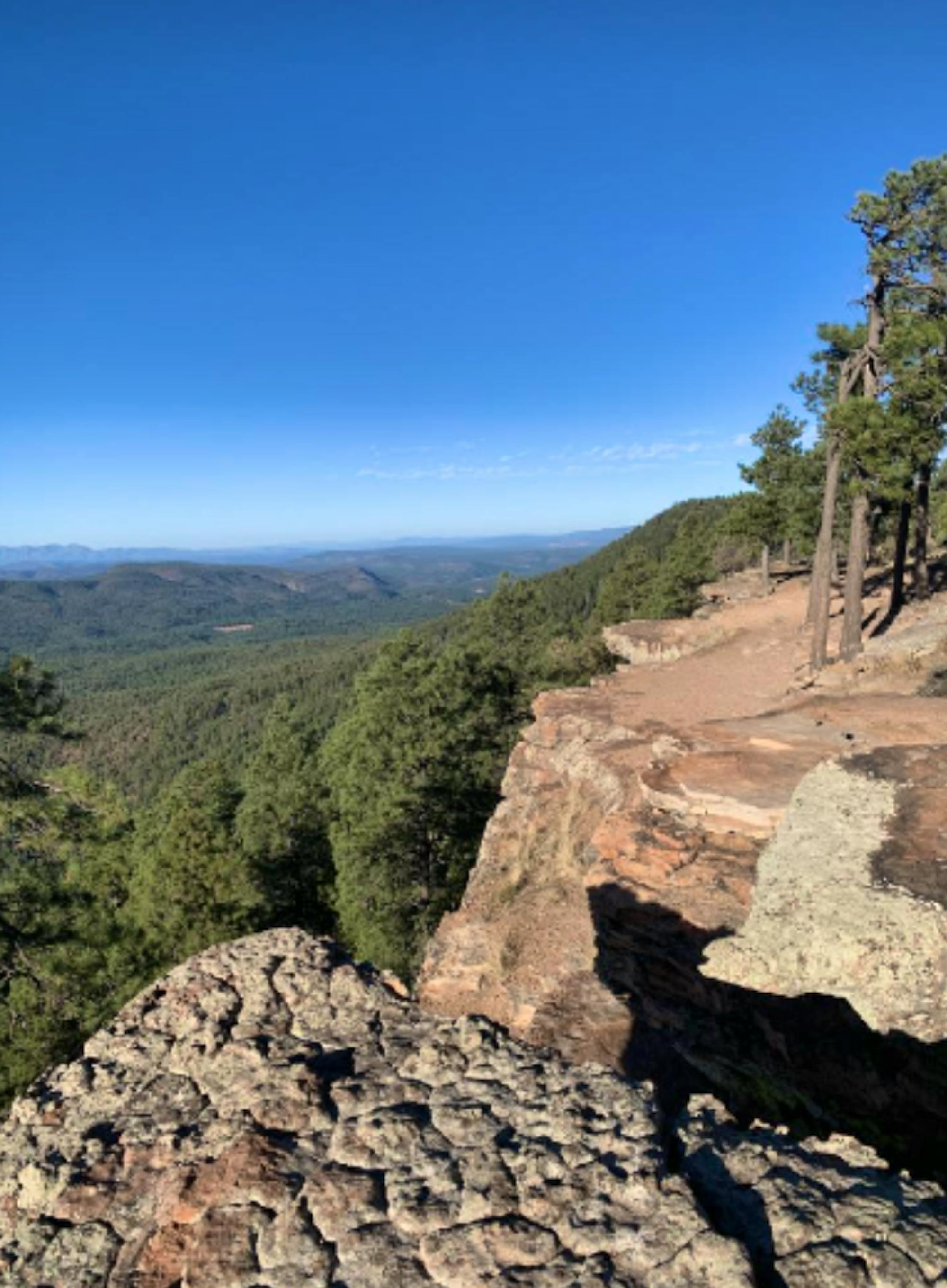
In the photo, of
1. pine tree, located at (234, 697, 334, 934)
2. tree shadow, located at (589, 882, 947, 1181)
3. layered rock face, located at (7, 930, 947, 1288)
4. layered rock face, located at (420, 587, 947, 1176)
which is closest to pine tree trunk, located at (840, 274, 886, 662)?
layered rock face, located at (420, 587, 947, 1176)

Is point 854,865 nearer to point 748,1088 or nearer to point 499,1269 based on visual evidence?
point 748,1088

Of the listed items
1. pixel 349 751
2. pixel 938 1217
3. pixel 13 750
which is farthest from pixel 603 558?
pixel 938 1217

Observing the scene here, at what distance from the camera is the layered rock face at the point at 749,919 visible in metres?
6.44

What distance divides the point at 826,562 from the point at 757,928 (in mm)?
16327

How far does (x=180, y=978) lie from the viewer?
259 inches

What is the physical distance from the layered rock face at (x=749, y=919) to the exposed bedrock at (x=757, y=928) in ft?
0.07

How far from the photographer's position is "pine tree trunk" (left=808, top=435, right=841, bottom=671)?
61.3ft

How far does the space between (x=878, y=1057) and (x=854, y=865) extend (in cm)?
177

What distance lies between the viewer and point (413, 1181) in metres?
3.88

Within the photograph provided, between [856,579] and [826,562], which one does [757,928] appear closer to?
[856,579]

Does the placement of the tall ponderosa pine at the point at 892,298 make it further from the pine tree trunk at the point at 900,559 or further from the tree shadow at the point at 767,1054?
the tree shadow at the point at 767,1054

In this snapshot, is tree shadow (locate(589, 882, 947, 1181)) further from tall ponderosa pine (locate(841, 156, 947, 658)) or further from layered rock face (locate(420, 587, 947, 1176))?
tall ponderosa pine (locate(841, 156, 947, 658))

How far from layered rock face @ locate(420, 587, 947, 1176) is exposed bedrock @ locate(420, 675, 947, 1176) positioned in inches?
0.8

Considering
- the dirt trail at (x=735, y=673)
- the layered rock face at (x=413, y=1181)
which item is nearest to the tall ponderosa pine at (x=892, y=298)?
the dirt trail at (x=735, y=673)
